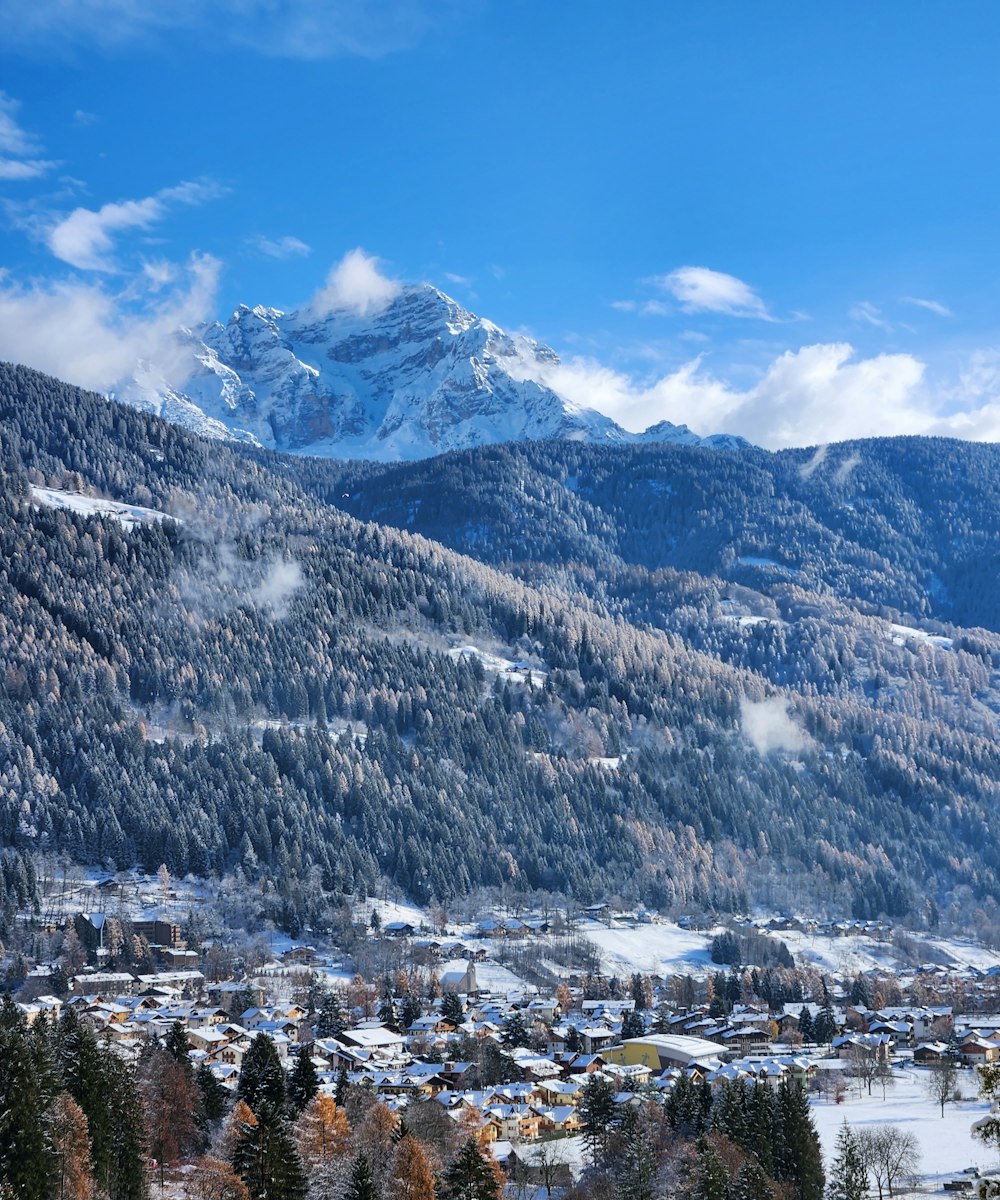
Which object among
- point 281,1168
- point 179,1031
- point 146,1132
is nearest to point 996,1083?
point 281,1168

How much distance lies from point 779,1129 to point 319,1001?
7878 cm

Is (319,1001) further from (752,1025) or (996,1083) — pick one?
(996,1083)

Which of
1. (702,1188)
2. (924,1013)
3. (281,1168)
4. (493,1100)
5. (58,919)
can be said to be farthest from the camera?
(58,919)

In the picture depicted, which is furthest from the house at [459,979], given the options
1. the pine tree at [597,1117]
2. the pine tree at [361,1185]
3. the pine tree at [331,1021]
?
the pine tree at [361,1185]

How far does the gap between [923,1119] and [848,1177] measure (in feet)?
123

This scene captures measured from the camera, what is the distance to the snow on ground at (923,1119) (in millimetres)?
107062

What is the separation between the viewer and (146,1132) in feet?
281

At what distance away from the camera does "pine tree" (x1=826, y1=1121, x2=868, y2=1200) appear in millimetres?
89875

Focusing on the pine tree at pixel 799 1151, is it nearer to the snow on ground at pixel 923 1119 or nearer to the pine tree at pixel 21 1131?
the snow on ground at pixel 923 1119

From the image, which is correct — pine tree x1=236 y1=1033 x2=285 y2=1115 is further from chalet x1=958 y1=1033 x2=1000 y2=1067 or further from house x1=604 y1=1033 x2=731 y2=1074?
chalet x1=958 y1=1033 x2=1000 y2=1067

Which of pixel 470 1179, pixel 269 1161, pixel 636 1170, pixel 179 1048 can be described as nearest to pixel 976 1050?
pixel 636 1170

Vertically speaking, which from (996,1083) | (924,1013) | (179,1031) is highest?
(996,1083)

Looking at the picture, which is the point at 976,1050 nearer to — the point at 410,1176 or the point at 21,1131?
the point at 410,1176

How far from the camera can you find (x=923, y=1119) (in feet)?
406
